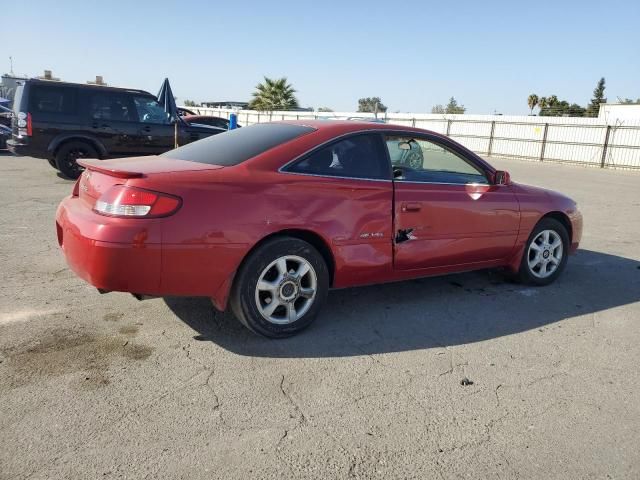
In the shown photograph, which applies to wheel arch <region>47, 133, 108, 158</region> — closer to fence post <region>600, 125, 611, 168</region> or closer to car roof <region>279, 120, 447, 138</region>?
car roof <region>279, 120, 447, 138</region>

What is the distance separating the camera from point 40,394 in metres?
2.92

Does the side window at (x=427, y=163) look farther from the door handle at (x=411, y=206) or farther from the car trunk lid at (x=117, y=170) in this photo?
the car trunk lid at (x=117, y=170)

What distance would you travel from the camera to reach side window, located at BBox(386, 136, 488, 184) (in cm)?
437

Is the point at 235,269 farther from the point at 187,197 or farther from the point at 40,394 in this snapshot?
the point at 40,394

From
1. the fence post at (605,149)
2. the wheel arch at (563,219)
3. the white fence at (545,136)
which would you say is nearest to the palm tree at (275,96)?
the white fence at (545,136)

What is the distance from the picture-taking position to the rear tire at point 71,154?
35.0 ft

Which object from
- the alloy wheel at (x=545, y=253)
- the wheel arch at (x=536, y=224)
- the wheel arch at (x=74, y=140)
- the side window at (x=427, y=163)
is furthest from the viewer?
the wheel arch at (x=74, y=140)

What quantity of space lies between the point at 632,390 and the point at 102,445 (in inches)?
121

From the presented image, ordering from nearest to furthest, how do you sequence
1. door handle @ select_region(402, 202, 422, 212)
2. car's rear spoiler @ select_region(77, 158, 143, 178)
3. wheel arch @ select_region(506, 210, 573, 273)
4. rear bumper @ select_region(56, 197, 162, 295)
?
rear bumper @ select_region(56, 197, 162, 295) < car's rear spoiler @ select_region(77, 158, 143, 178) < door handle @ select_region(402, 202, 422, 212) < wheel arch @ select_region(506, 210, 573, 273)

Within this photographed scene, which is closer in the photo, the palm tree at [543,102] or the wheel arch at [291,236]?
the wheel arch at [291,236]

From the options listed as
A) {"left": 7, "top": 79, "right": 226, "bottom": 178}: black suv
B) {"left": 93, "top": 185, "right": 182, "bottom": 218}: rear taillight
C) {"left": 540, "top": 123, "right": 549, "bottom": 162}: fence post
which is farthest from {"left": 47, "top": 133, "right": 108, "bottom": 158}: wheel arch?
{"left": 540, "top": 123, "right": 549, "bottom": 162}: fence post

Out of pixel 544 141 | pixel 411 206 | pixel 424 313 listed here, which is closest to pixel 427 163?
pixel 411 206

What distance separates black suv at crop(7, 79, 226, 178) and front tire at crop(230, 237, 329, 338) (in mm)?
8405

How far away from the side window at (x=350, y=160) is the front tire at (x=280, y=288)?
57 centimetres
